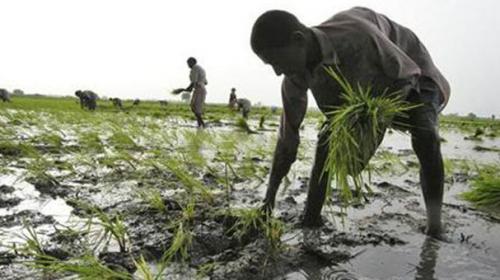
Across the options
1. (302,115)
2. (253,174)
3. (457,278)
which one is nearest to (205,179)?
(253,174)

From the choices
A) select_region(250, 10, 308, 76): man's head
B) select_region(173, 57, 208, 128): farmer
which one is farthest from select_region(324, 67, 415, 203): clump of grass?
select_region(173, 57, 208, 128): farmer

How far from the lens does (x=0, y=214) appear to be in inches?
89.0

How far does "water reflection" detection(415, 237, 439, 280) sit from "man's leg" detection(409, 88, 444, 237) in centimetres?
13

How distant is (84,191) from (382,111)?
2163 millimetres

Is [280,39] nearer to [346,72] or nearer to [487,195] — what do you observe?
[346,72]

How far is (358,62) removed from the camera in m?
2.04

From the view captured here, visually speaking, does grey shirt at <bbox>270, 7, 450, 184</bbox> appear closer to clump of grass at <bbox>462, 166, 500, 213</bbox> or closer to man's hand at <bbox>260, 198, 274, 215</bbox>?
man's hand at <bbox>260, 198, 274, 215</bbox>

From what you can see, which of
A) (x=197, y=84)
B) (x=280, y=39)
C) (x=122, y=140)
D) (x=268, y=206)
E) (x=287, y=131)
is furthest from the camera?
(x=197, y=84)

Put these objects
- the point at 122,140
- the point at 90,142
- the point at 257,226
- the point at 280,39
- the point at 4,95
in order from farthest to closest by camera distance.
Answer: the point at 4,95, the point at 122,140, the point at 90,142, the point at 257,226, the point at 280,39

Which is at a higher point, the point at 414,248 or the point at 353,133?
the point at 353,133

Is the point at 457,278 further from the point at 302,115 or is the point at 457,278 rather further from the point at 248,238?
the point at 302,115

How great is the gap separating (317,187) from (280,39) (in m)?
0.86

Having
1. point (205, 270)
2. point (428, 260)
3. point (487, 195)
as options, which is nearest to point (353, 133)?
point (428, 260)

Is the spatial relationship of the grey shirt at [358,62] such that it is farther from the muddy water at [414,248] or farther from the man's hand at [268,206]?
the muddy water at [414,248]
